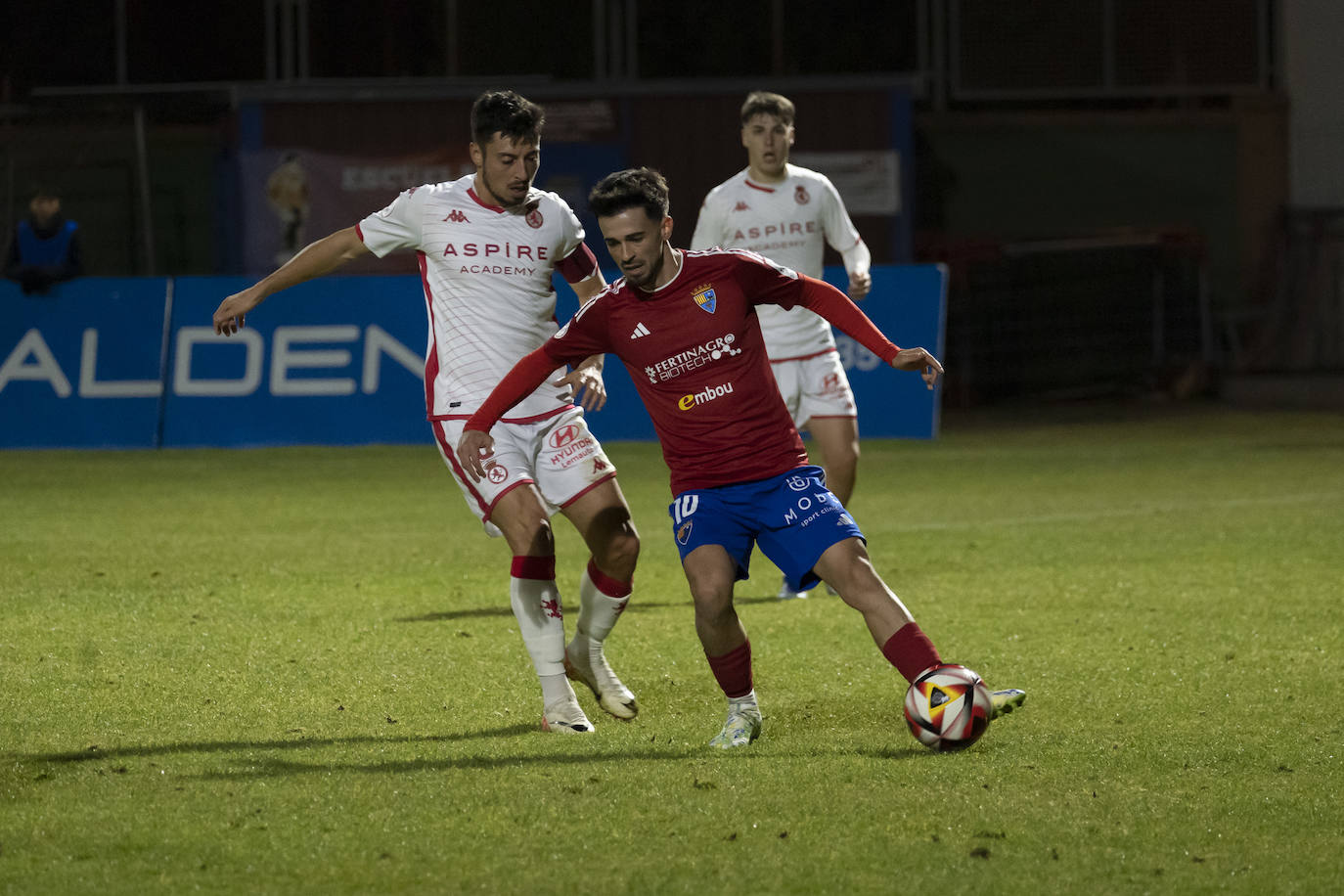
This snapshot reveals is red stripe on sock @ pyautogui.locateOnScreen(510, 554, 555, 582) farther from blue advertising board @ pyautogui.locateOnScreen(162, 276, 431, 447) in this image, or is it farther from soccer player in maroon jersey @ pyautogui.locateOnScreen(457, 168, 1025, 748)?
blue advertising board @ pyautogui.locateOnScreen(162, 276, 431, 447)

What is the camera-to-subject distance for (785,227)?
9508 millimetres

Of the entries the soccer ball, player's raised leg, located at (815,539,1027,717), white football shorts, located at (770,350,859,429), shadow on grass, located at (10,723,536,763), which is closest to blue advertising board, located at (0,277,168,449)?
white football shorts, located at (770,350,859,429)

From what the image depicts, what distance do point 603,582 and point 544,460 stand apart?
0.48 m

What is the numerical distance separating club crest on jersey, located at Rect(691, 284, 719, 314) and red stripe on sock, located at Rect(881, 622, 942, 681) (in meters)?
1.13

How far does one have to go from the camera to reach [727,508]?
568 centimetres

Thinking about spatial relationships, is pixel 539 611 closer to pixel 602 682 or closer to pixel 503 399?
pixel 602 682

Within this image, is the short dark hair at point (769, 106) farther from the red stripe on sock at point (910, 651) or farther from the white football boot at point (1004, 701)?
the white football boot at point (1004, 701)

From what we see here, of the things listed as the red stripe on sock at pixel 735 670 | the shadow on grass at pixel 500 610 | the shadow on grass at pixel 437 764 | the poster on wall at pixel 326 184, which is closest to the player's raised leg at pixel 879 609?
the red stripe on sock at pixel 735 670

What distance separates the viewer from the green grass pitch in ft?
14.4

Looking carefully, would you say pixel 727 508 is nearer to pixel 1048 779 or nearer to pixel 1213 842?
pixel 1048 779

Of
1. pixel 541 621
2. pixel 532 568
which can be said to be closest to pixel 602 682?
pixel 541 621

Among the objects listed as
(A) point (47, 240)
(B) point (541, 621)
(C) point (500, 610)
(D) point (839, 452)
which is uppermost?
(A) point (47, 240)

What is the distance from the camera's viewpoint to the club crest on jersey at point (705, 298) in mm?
5703

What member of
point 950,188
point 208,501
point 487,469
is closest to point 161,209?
point 950,188
